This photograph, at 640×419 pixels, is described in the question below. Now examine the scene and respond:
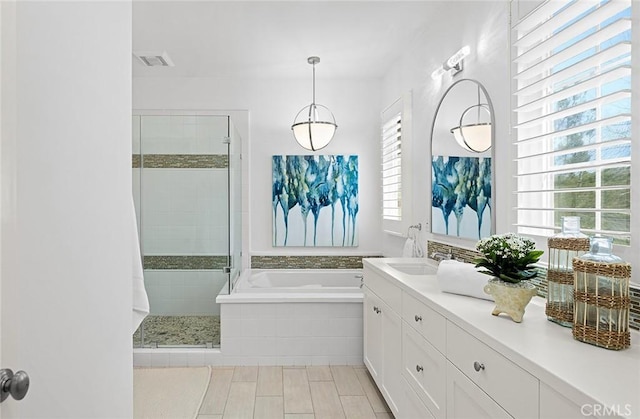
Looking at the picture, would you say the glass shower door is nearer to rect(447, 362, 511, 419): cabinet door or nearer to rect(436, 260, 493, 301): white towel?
rect(436, 260, 493, 301): white towel

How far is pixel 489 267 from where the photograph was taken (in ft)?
5.25

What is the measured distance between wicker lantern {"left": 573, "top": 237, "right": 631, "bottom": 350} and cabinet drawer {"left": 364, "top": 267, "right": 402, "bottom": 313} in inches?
42.9

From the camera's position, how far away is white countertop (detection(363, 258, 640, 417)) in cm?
95

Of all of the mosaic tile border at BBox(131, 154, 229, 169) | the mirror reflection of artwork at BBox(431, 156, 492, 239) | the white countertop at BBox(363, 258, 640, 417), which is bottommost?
the white countertop at BBox(363, 258, 640, 417)

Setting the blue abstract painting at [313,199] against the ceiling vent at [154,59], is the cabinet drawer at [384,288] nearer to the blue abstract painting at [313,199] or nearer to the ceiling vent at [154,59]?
the blue abstract painting at [313,199]

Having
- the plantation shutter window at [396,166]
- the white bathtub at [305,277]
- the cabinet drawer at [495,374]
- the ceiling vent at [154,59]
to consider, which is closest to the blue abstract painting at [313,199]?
the white bathtub at [305,277]

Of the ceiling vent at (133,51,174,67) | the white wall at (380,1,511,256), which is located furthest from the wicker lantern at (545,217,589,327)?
the ceiling vent at (133,51,174,67)

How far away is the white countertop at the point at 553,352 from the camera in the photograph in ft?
3.11

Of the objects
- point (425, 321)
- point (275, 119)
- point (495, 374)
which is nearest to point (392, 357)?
point (425, 321)

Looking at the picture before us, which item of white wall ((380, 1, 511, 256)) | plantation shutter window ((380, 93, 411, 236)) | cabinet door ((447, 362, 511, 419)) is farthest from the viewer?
plantation shutter window ((380, 93, 411, 236))

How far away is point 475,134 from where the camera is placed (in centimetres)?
248

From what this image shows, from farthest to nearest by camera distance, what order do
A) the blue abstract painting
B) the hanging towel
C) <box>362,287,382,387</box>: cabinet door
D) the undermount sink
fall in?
the blue abstract painting → the undermount sink → <box>362,287,382,387</box>: cabinet door → the hanging towel

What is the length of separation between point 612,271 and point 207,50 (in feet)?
11.4

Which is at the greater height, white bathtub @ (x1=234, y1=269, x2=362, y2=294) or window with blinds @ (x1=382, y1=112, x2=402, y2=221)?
window with blinds @ (x1=382, y1=112, x2=402, y2=221)
